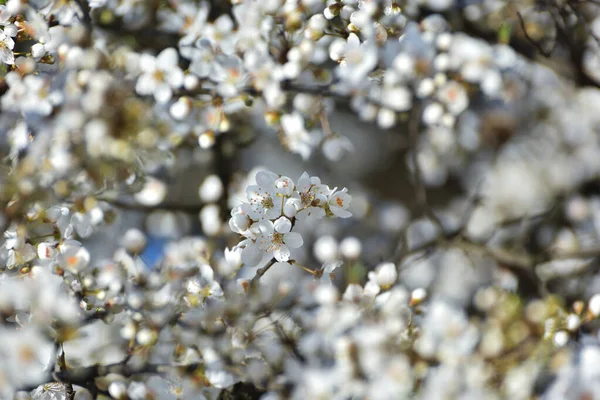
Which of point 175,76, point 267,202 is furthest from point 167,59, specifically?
point 267,202

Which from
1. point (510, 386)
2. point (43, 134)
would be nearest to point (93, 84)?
point (43, 134)

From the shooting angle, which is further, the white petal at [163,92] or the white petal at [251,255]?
the white petal at [163,92]

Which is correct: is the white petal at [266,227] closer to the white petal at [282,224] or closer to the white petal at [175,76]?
the white petal at [282,224]

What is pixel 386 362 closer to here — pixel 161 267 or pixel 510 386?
pixel 510 386

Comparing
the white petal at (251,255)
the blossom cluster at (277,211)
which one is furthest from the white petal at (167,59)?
the white petal at (251,255)

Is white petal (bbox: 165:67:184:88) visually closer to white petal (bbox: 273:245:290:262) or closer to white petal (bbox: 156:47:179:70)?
white petal (bbox: 156:47:179:70)

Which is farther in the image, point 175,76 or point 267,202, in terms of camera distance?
point 175,76

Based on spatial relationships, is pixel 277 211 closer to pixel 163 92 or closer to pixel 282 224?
pixel 282 224

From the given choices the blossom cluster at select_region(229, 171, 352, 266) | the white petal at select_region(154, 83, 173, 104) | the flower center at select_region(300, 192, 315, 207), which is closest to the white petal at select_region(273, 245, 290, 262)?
the blossom cluster at select_region(229, 171, 352, 266)
